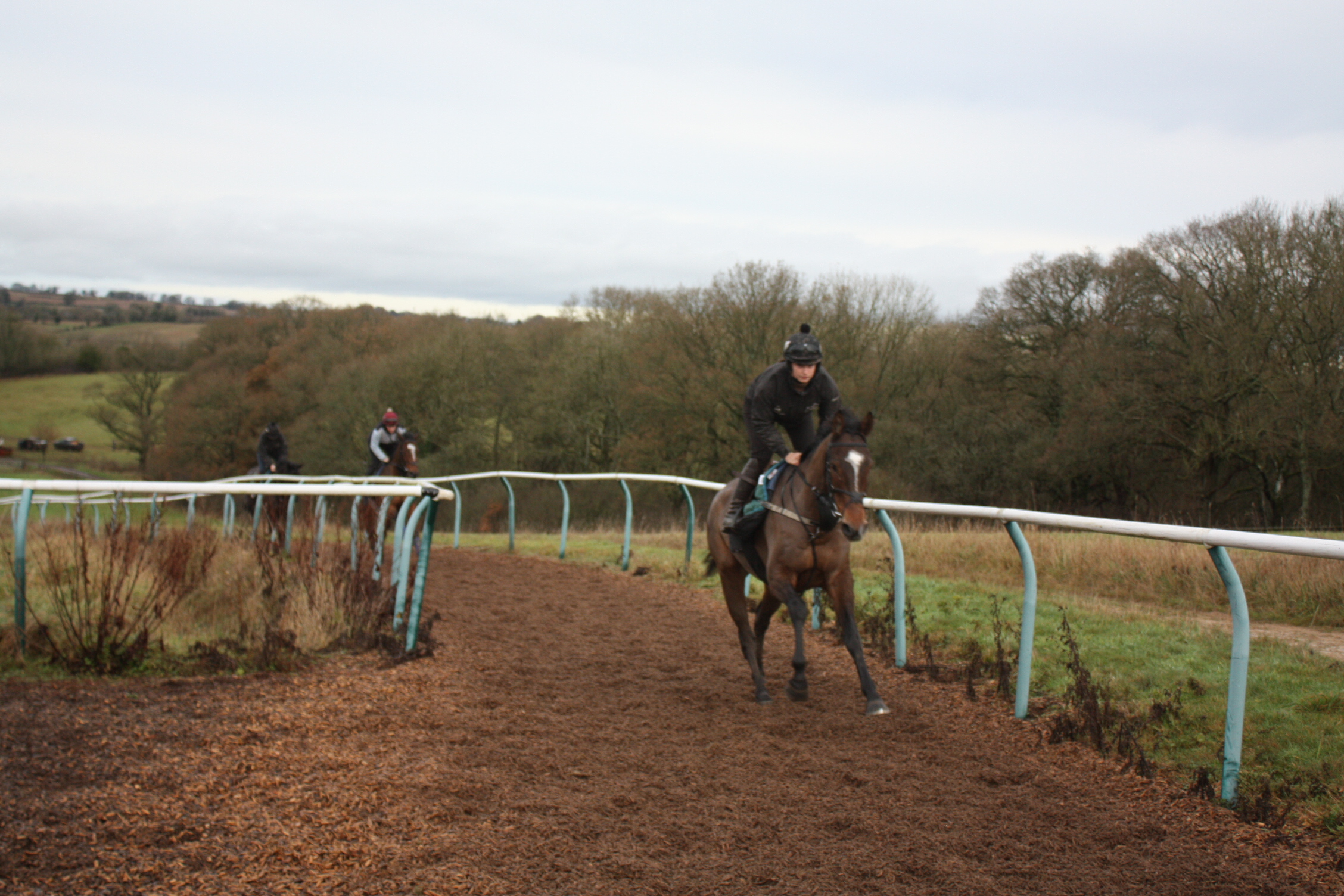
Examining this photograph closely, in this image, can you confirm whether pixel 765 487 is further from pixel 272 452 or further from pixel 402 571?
pixel 272 452

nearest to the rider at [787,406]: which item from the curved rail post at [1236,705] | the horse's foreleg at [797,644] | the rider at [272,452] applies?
the horse's foreleg at [797,644]

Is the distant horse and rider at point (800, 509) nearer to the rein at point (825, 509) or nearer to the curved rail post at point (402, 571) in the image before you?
the rein at point (825, 509)

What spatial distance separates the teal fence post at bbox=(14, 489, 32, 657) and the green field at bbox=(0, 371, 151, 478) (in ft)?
180

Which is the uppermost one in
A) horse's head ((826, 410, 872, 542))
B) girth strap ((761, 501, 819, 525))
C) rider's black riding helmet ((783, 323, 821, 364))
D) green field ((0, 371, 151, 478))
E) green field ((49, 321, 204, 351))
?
green field ((49, 321, 204, 351))

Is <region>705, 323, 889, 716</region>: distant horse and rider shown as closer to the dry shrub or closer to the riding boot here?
the riding boot

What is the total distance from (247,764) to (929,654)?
4.17m

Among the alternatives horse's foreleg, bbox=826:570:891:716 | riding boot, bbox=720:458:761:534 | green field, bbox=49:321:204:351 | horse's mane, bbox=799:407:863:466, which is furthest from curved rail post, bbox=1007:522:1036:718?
green field, bbox=49:321:204:351

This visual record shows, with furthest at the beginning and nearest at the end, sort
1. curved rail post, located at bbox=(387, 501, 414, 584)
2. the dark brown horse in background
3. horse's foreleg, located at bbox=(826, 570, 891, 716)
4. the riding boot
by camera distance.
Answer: the dark brown horse in background < curved rail post, located at bbox=(387, 501, 414, 584) < the riding boot < horse's foreleg, located at bbox=(826, 570, 891, 716)

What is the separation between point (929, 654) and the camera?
6.52 meters

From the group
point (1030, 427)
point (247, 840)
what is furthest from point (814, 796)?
point (1030, 427)

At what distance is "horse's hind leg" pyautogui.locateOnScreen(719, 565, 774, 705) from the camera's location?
5980 millimetres

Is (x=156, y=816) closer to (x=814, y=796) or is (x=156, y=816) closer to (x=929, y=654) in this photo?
(x=814, y=796)

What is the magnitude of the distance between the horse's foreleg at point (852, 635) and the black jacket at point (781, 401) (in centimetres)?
91

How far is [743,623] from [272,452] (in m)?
12.2
